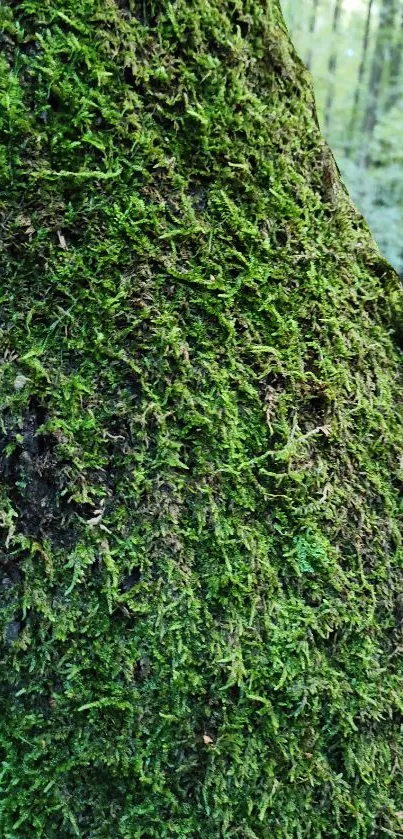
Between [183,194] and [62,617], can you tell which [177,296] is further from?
[62,617]

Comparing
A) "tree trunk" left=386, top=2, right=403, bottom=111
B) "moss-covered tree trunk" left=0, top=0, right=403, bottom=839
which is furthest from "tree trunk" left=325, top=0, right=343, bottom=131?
A: "moss-covered tree trunk" left=0, top=0, right=403, bottom=839

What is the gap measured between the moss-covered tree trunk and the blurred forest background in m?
10.9

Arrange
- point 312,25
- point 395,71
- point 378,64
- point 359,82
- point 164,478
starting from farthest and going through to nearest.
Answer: point 395,71, point 378,64, point 359,82, point 312,25, point 164,478

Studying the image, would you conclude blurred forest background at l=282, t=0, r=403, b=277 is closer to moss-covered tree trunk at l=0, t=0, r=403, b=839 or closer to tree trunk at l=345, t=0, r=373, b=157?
tree trunk at l=345, t=0, r=373, b=157

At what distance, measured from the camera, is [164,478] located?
1.20 metres

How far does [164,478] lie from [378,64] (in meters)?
17.6

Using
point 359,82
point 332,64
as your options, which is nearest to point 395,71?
point 359,82

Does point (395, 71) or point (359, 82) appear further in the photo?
point (395, 71)

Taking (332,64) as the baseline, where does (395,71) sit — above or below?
above

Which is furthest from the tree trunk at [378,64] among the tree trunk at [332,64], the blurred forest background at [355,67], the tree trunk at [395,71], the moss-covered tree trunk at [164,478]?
the moss-covered tree trunk at [164,478]

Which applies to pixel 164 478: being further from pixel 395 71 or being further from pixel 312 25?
pixel 395 71

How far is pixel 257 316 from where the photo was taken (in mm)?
1338

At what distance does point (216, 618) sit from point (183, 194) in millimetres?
985

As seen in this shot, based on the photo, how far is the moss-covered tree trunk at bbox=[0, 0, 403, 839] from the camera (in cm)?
115
